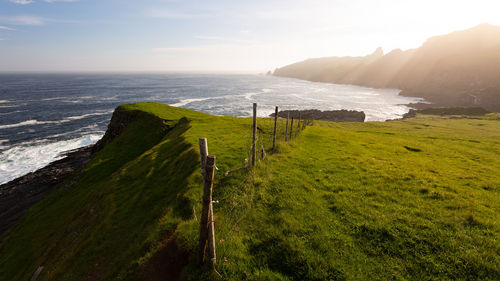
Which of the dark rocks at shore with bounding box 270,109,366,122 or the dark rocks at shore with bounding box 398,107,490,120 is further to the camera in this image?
the dark rocks at shore with bounding box 398,107,490,120

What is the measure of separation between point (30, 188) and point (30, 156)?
18989 mm

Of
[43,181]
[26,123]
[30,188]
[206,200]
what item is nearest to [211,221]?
[206,200]

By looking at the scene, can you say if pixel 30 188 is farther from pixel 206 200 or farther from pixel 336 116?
pixel 336 116

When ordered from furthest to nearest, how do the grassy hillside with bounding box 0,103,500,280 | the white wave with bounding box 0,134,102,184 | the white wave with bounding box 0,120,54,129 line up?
the white wave with bounding box 0,120,54,129, the white wave with bounding box 0,134,102,184, the grassy hillside with bounding box 0,103,500,280

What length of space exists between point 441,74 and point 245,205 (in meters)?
260

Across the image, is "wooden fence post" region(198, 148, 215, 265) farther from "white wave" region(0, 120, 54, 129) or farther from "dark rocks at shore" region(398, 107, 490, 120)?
"dark rocks at shore" region(398, 107, 490, 120)

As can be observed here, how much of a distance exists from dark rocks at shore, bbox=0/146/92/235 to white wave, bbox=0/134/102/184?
374 cm

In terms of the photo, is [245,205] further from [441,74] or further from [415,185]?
[441,74]

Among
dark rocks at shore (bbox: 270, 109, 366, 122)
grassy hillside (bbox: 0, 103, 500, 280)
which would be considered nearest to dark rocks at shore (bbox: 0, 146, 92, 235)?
grassy hillside (bbox: 0, 103, 500, 280)

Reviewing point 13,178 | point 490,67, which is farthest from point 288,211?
point 490,67

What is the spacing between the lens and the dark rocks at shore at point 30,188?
31.5 meters

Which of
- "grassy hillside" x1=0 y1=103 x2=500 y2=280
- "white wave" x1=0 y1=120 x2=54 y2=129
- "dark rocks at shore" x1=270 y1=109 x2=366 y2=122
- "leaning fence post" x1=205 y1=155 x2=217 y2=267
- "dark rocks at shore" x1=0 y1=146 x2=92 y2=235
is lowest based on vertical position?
"dark rocks at shore" x1=0 y1=146 x2=92 y2=235

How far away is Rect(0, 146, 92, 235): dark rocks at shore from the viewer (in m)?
31.5

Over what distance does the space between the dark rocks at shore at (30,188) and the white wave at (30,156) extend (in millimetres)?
3744
